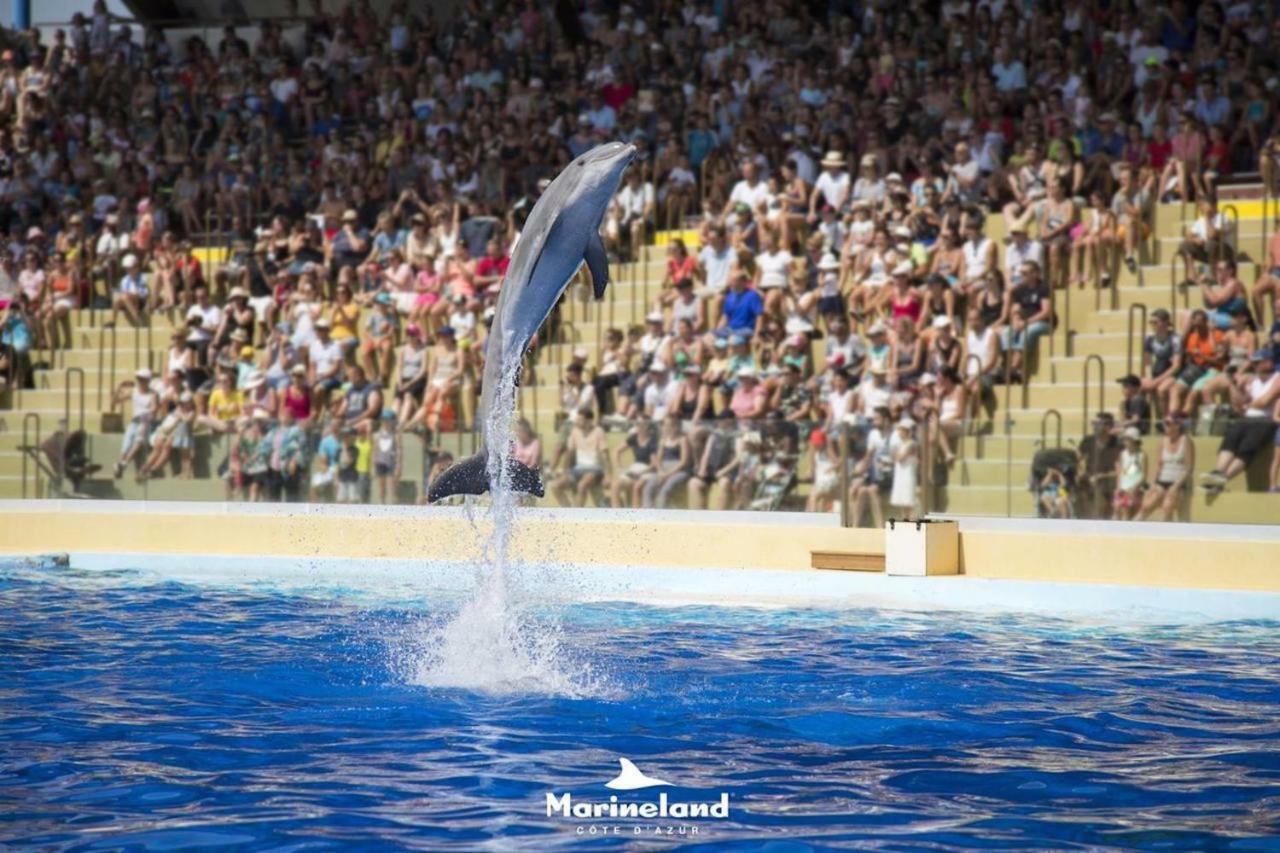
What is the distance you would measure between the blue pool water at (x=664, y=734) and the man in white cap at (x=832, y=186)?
696 cm

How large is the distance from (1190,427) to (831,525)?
2.80 m

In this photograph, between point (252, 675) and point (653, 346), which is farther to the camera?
point (653, 346)

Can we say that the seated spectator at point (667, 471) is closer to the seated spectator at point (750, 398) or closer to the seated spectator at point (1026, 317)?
the seated spectator at point (750, 398)

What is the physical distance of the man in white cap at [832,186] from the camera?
18.0m

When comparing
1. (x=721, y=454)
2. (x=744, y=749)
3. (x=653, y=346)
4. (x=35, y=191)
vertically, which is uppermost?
(x=35, y=191)

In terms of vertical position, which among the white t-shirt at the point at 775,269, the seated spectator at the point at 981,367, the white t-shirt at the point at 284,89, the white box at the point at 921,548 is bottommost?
the white box at the point at 921,548

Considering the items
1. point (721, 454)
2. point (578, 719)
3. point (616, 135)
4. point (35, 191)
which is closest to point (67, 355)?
point (35, 191)

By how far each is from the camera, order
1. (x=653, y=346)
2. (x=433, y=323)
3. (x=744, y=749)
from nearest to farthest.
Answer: (x=744, y=749), (x=653, y=346), (x=433, y=323)

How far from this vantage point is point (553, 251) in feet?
25.8

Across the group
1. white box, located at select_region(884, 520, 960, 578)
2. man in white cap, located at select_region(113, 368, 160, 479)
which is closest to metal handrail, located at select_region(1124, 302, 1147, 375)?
white box, located at select_region(884, 520, 960, 578)

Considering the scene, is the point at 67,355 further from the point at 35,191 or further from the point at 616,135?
the point at 616,135

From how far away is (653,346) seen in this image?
1725 centimetres

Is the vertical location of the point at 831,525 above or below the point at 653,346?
below

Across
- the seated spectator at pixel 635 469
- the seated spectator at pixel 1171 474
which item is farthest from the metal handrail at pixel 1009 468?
the seated spectator at pixel 635 469
